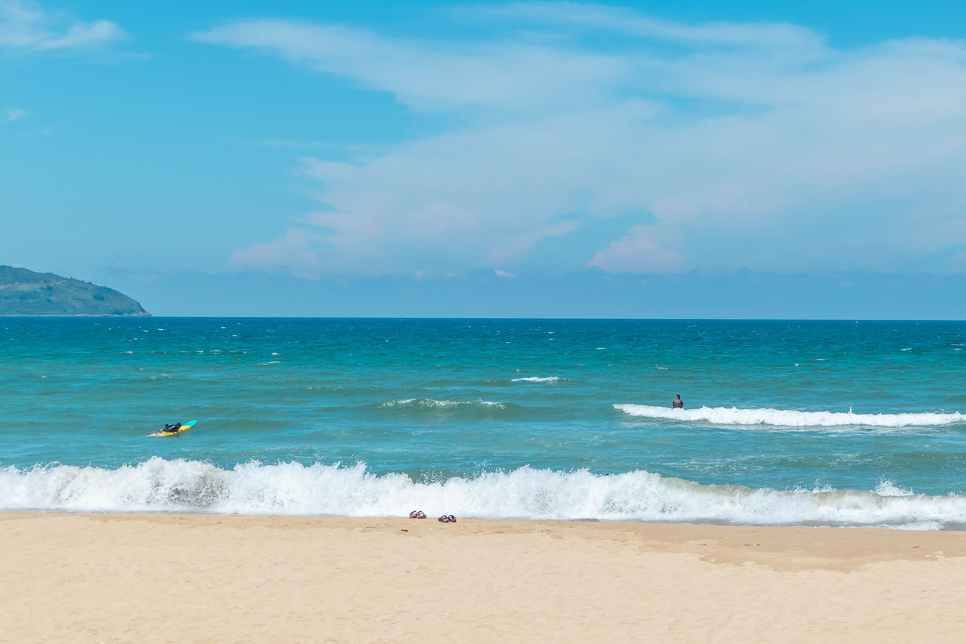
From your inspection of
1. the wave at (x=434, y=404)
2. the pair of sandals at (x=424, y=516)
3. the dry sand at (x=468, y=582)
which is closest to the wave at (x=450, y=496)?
the pair of sandals at (x=424, y=516)

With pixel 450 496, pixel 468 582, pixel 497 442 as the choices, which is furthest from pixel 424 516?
pixel 497 442

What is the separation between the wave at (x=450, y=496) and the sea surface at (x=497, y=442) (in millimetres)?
44

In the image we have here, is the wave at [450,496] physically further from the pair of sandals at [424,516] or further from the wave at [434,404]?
the wave at [434,404]

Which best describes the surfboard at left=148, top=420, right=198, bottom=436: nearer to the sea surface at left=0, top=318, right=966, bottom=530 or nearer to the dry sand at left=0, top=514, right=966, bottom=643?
the sea surface at left=0, top=318, right=966, bottom=530

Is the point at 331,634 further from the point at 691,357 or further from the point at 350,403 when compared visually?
the point at 691,357

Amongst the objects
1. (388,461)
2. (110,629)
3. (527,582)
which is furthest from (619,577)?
(388,461)

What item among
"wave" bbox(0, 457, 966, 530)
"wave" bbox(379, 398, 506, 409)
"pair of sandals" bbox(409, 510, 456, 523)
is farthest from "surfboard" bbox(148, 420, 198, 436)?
"pair of sandals" bbox(409, 510, 456, 523)

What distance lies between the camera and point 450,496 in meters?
16.9

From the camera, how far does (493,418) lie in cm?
2848

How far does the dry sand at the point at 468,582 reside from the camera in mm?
9047

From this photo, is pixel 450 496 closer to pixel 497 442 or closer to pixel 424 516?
pixel 424 516

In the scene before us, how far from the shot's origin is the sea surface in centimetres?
1659

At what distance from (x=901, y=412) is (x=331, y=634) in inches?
1088

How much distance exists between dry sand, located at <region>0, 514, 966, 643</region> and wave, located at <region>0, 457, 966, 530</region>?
1633mm
